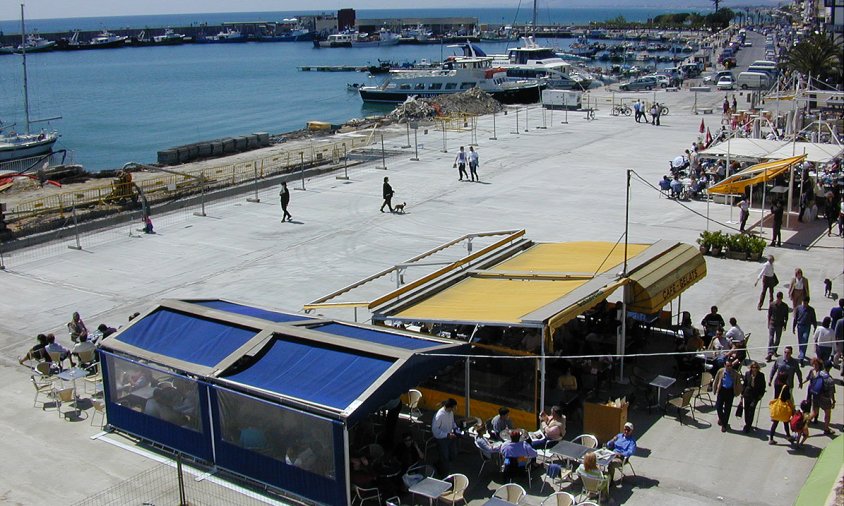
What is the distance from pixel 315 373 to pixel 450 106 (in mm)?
50790

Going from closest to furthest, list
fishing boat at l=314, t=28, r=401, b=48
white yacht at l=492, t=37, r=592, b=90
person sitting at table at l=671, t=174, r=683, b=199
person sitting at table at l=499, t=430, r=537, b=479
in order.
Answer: person sitting at table at l=499, t=430, r=537, b=479
person sitting at table at l=671, t=174, r=683, b=199
white yacht at l=492, t=37, r=592, b=90
fishing boat at l=314, t=28, r=401, b=48

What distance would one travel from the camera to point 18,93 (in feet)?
381

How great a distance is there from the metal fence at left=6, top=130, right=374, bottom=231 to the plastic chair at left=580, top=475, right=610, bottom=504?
64.5 feet

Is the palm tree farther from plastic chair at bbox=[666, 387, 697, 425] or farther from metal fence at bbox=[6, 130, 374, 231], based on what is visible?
plastic chair at bbox=[666, 387, 697, 425]

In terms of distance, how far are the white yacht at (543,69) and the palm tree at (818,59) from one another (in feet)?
71.2

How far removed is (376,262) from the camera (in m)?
22.0

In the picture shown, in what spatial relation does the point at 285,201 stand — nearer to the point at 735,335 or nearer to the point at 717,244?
the point at 717,244

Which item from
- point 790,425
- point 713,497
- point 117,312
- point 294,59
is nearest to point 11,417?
point 117,312

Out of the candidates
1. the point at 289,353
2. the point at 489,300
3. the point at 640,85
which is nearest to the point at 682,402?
the point at 489,300

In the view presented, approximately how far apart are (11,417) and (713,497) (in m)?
10.5

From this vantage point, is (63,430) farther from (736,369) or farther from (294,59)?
(294,59)

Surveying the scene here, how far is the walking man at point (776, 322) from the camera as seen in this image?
1512cm

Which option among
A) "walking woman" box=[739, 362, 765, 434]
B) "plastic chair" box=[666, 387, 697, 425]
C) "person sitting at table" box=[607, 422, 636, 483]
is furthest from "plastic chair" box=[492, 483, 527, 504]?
"walking woman" box=[739, 362, 765, 434]

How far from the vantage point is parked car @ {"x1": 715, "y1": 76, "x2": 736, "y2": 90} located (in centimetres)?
6512
